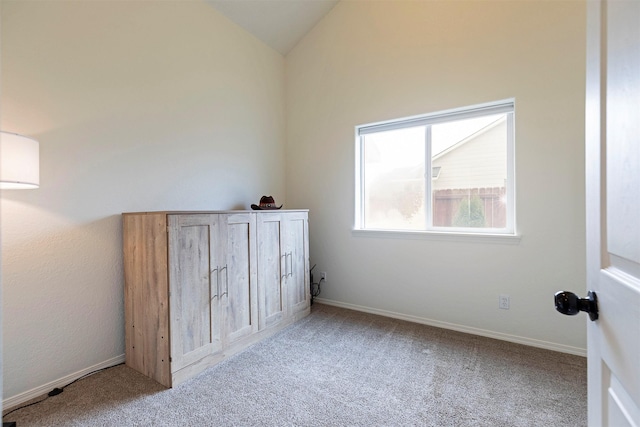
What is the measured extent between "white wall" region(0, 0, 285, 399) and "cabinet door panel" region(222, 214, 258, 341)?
2.01ft

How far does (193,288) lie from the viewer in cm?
196

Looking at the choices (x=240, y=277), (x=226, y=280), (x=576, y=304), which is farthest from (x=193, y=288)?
(x=576, y=304)

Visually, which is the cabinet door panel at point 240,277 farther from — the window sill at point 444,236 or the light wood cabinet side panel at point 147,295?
the window sill at point 444,236

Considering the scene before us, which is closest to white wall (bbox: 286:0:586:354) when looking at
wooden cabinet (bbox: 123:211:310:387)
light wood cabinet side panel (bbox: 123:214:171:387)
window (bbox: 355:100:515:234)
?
window (bbox: 355:100:515:234)

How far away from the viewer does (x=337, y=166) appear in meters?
3.28

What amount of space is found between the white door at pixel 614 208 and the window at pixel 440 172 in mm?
2080

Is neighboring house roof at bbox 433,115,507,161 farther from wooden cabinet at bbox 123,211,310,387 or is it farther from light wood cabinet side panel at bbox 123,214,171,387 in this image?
light wood cabinet side panel at bbox 123,214,171,387

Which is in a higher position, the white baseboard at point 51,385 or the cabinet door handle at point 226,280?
the cabinet door handle at point 226,280

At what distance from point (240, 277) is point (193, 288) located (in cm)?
41

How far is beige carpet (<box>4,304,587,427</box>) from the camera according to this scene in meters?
1.56

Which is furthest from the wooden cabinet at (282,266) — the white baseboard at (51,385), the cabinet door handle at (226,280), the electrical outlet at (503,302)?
the electrical outlet at (503,302)

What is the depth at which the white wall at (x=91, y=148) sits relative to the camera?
1688 mm

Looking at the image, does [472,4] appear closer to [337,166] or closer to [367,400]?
[337,166]

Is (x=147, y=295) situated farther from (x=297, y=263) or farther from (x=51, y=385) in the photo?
(x=297, y=263)
